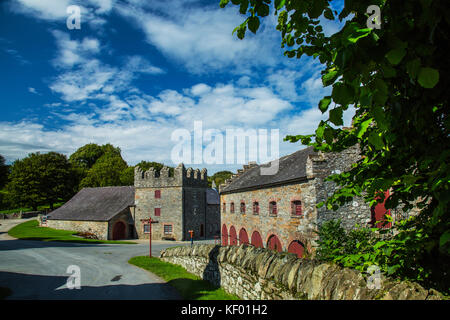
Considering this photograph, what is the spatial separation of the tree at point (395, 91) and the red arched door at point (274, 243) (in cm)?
1405

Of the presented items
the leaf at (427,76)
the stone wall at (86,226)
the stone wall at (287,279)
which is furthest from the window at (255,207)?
the stone wall at (86,226)

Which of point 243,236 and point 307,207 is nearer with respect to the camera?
point 307,207

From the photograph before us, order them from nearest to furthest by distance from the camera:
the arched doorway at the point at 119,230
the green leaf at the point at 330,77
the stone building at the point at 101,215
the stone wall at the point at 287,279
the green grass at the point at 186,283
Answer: the green leaf at the point at 330,77
the stone wall at the point at 287,279
the green grass at the point at 186,283
the stone building at the point at 101,215
the arched doorway at the point at 119,230

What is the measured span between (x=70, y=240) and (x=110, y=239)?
7.36 metres

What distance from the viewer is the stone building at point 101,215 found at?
40.0 metres

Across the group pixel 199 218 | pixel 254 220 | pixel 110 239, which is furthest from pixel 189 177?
pixel 254 220

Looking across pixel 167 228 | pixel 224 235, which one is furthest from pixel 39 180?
pixel 224 235

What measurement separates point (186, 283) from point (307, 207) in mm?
7648

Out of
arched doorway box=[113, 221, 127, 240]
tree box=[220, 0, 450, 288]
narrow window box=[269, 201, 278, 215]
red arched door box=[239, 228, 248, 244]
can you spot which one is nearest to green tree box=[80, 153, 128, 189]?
arched doorway box=[113, 221, 127, 240]

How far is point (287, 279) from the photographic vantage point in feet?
19.7

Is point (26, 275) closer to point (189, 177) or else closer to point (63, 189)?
point (189, 177)

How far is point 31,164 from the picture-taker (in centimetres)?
6059

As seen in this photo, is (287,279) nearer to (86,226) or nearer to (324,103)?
(324,103)

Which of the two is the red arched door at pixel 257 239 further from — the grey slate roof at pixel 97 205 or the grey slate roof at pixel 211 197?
the grey slate roof at pixel 97 205
